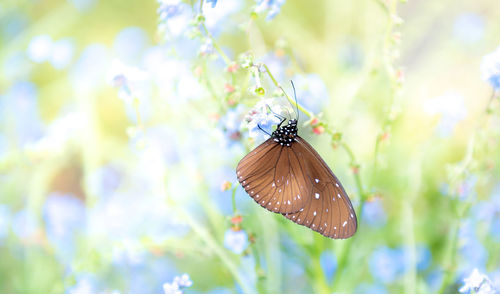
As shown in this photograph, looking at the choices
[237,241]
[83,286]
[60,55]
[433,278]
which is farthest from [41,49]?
A: [433,278]

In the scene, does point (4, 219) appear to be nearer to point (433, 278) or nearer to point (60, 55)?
point (60, 55)

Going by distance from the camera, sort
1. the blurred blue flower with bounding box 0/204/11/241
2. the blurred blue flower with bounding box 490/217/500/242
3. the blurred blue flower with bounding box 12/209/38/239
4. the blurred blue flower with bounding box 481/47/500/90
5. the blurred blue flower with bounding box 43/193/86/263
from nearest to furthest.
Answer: the blurred blue flower with bounding box 481/47/500/90, the blurred blue flower with bounding box 490/217/500/242, the blurred blue flower with bounding box 12/209/38/239, the blurred blue flower with bounding box 0/204/11/241, the blurred blue flower with bounding box 43/193/86/263

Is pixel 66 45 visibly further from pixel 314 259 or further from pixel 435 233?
pixel 435 233

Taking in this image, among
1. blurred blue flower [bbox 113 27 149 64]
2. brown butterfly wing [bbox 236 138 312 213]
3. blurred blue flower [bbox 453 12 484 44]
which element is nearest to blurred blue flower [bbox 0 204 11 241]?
blurred blue flower [bbox 113 27 149 64]

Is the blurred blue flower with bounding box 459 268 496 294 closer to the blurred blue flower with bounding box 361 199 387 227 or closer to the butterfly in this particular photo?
the butterfly

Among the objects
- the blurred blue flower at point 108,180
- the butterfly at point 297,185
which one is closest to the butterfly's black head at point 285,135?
the butterfly at point 297,185

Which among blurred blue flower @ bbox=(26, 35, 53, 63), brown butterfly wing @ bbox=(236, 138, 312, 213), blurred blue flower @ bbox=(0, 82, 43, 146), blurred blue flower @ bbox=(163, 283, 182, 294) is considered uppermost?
blurred blue flower @ bbox=(0, 82, 43, 146)

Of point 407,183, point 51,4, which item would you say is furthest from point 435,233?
point 51,4
